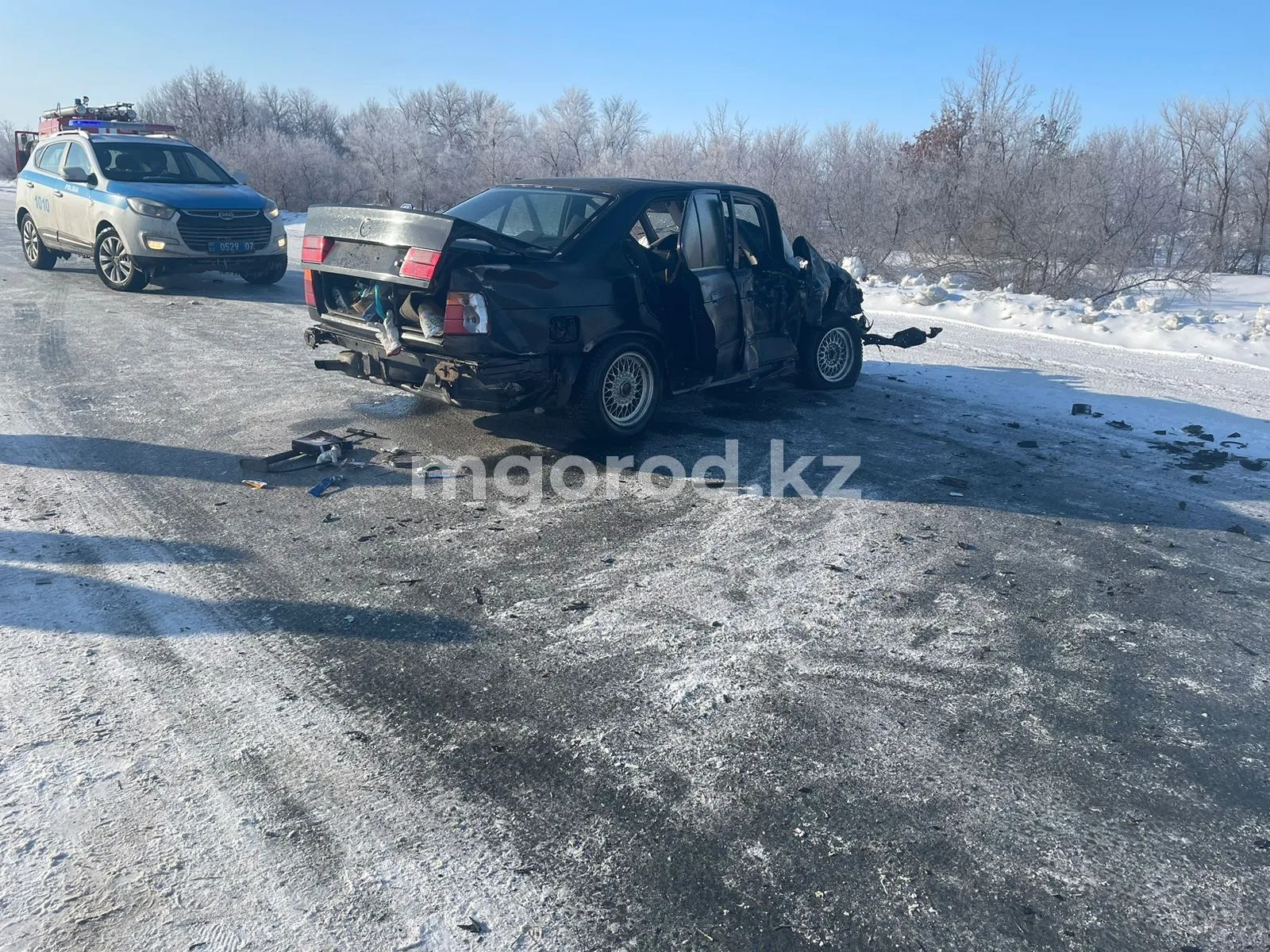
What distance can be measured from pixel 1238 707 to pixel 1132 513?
2326mm

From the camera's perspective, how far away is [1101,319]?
508 inches

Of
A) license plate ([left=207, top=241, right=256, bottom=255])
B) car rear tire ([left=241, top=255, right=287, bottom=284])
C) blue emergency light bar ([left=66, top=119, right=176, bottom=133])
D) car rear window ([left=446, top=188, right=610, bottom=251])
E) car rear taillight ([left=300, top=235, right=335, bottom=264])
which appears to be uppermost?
blue emergency light bar ([left=66, top=119, right=176, bottom=133])

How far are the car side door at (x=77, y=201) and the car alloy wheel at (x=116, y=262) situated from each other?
35cm

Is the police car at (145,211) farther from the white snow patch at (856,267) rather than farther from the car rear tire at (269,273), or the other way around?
the white snow patch at (856,267)

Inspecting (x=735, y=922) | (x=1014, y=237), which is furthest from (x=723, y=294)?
(x=1014, y=237)

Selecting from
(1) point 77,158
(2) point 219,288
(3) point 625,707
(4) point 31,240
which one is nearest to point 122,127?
(4) point 31,240

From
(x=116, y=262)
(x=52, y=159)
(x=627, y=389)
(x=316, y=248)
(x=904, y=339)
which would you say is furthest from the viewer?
(x=52, y=159)

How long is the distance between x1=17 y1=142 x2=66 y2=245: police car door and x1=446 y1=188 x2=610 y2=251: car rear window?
9.32m

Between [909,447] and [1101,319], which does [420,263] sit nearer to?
[909,447]

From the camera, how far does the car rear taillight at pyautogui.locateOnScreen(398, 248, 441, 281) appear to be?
5344mm

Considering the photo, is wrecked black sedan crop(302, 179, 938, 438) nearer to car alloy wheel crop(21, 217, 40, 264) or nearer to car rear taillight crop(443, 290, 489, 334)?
car rear taillight crop(443, 290, 489, 334)

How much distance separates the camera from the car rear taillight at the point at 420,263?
5.34 m

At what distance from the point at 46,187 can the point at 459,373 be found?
1133 cm

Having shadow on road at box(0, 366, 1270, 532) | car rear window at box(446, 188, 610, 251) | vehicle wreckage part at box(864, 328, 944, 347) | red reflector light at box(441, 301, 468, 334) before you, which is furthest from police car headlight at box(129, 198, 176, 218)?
vehicle wreckage part at box(864, 328, 944, 347)
